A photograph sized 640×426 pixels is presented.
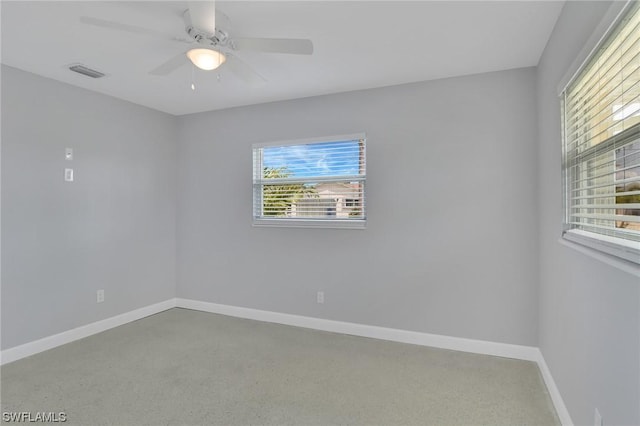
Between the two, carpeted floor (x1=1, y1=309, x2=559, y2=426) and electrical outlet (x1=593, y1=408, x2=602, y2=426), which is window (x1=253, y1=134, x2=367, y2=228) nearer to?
carpeted floor (x1=1, y1=309, x2=559, y2=426)

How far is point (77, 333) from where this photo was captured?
3.30m

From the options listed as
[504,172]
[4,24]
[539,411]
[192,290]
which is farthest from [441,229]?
[4,24]

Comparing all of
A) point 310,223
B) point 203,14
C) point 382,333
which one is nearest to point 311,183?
point 310,223

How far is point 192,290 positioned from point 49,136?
87.3 inches

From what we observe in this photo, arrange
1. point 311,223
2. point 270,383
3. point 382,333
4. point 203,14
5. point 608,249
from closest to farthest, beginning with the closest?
point 608,249 → point 203,14 → point 270,383 → point 382,333 → point 311,223

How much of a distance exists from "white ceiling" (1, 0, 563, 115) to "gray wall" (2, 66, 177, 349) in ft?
1.11

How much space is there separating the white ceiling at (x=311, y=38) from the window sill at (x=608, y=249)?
4.40 ft

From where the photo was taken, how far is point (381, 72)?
294cm

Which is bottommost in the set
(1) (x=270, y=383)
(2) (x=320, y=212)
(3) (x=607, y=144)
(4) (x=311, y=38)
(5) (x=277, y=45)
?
(1) (x=270, y=383)

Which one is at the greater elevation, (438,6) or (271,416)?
(438,6)

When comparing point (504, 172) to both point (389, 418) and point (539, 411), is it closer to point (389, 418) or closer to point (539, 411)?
point (539, 411)

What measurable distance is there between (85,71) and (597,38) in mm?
3541

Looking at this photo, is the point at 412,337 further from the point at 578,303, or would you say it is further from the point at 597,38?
the point at 597,38

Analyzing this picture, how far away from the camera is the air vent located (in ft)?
9.27
